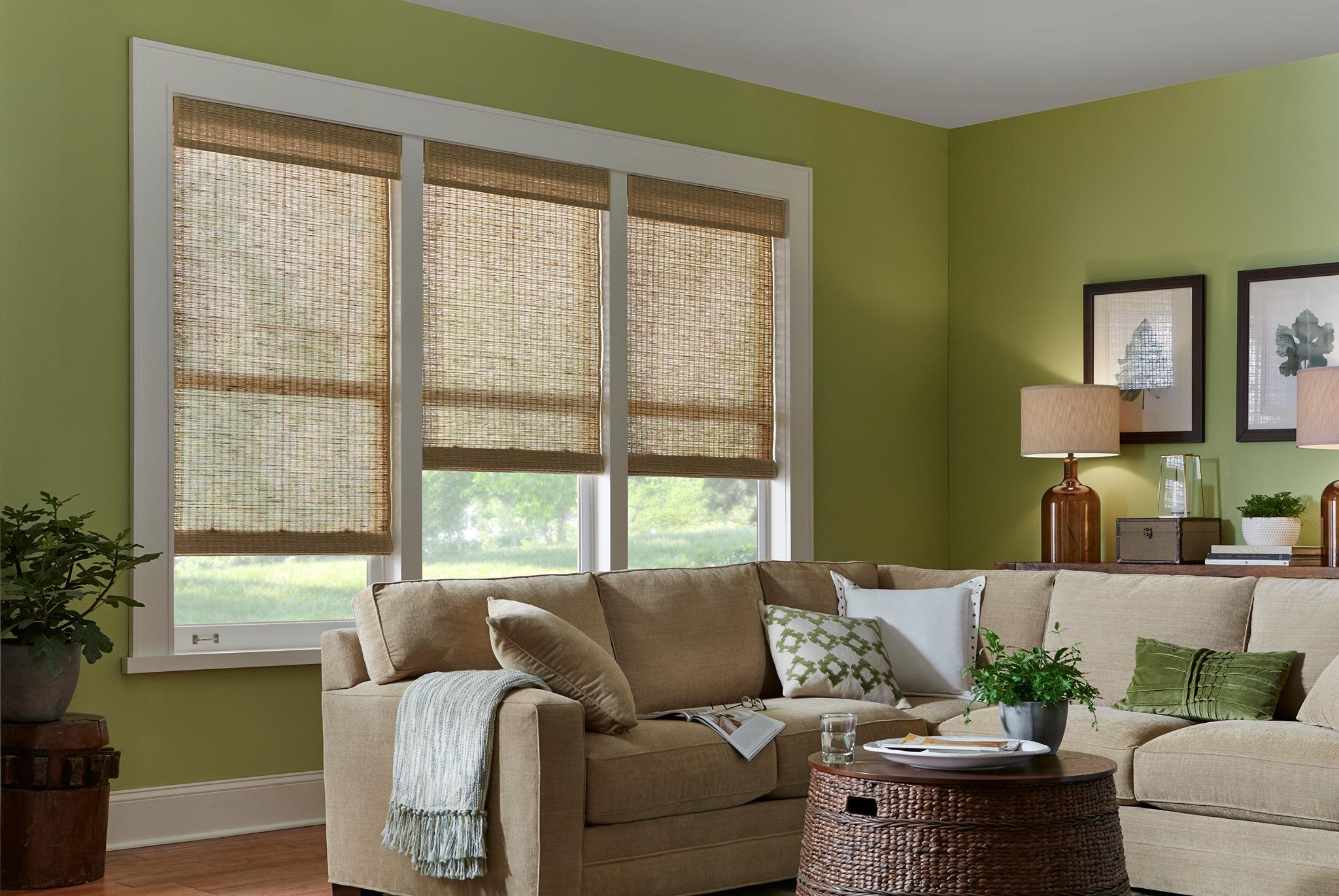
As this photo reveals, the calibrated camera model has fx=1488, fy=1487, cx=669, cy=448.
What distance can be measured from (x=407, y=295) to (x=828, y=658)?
195 centimetres

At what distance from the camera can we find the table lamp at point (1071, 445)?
20.1ft

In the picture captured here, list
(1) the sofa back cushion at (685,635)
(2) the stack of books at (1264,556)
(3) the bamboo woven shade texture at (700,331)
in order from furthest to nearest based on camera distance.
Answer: (3) the bamboo woven shade texture at (700,331)
(2) the stack of books at (1264,556)
(1) the sofa back cushion at (685,635)

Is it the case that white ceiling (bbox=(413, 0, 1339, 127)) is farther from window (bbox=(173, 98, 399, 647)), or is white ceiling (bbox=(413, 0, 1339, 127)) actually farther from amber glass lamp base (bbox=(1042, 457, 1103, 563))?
amber glass lamp base (bbox=(1042, 457, 1103, 563))

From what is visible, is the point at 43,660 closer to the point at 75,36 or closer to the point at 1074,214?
the point at 75,36

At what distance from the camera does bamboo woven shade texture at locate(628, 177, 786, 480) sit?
5934 millimetres

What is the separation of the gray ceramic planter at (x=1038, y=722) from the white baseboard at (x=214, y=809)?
221cm

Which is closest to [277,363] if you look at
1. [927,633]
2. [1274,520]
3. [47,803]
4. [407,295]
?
[407,295]

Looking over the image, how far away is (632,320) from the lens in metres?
5.91

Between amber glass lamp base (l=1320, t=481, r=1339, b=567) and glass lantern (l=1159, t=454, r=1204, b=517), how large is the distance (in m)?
0.62

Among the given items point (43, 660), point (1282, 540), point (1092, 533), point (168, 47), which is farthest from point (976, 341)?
point (43, 660)

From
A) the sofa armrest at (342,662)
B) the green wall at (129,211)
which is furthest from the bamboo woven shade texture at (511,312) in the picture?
the sofa armrest at (342,662)

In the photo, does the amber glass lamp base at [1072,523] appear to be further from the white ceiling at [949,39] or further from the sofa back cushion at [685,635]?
the sofa back cushion at [685,635]

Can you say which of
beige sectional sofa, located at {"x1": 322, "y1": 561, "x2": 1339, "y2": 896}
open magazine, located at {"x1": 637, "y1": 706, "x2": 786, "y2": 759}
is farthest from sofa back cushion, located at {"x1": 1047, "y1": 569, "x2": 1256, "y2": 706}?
open magazine, located at {"x1": 637, "y1": 706, "x2": 786, "y2": 759}

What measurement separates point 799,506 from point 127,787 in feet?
9.77
